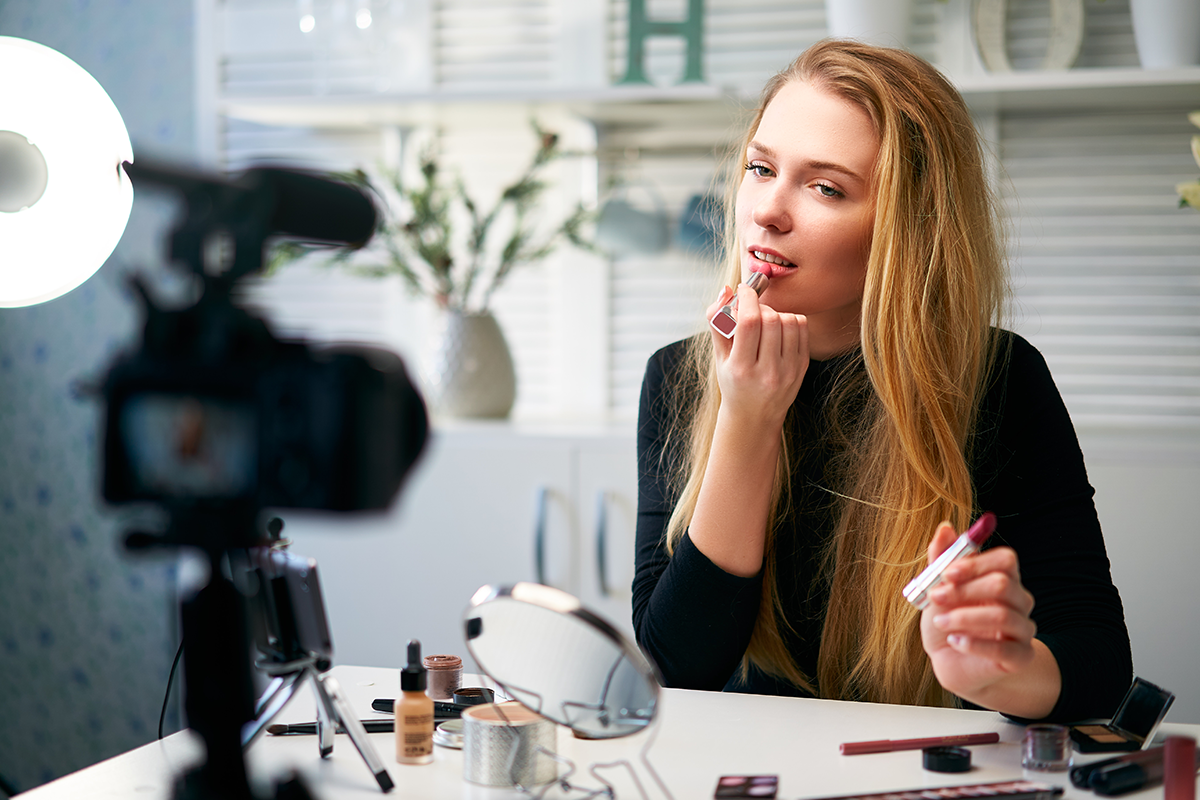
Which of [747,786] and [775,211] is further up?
[775,211]

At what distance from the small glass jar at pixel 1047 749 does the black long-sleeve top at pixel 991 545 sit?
114mm

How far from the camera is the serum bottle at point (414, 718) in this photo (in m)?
0.77

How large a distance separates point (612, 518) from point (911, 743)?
1.00m

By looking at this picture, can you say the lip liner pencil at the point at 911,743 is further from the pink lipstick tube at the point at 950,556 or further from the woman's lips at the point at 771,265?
the woman's lips at the point at 771,265

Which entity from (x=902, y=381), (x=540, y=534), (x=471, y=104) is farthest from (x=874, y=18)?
(x=540, y=534)

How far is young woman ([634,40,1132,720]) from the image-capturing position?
1036 millimetres

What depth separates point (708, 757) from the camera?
2.59 ft

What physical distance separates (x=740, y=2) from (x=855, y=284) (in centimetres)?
107

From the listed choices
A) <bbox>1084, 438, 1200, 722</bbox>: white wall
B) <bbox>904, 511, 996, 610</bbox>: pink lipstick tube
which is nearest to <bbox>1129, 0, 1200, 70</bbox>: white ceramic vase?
<bbox>1084, 438, 1200, 722</bbox>: white wall

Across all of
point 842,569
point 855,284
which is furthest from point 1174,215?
point 842,569

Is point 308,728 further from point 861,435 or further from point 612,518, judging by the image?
point 612,518

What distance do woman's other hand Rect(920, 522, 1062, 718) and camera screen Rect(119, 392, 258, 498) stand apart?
1.52 feet

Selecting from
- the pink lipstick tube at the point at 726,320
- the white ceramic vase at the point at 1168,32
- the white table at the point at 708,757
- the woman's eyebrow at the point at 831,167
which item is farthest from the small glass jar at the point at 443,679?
the white ceramic vase at the point at 1168,32

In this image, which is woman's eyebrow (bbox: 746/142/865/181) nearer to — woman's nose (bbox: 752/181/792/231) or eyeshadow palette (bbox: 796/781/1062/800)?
woman's nose (bbox: 752/181/792/231)
